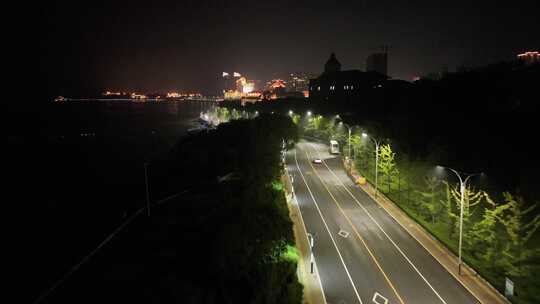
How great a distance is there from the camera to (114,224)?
41.2m

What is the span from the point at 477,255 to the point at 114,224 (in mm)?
35901

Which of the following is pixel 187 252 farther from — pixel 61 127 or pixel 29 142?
pixel 61 127

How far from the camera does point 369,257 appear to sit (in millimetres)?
22703

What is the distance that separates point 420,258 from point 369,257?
→ 122 inches

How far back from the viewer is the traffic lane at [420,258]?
1848 centimetres

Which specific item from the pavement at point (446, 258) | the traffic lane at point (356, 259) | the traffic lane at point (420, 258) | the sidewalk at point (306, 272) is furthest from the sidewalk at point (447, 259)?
the sidewalk at point (306, 272)

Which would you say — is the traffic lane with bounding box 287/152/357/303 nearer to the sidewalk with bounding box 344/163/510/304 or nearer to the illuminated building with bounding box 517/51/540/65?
→ the sidewalk with bounding box 344/163/510/304

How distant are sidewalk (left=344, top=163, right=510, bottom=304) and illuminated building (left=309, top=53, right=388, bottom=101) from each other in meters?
71.7

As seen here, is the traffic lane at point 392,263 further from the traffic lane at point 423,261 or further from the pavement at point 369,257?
the traffic lane at point 423,261

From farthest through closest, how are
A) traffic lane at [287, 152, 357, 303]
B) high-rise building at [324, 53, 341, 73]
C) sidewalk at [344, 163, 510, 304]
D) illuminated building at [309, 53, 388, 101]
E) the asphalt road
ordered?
high-rise building at [324, 53, 341, 73] < illuminated building at [309, 53, 388, 101] < traffic lane at [287, 152, 357, 303] < the asphalt road < sidewalk at [344, 163, 510, 304]

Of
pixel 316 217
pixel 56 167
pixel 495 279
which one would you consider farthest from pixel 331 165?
pixel 56 167

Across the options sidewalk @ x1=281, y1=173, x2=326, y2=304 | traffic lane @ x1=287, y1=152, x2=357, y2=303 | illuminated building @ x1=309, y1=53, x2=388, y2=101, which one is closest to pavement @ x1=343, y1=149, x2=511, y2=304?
traffic lane @ x1=287, y1=152, x2=357, y2=303

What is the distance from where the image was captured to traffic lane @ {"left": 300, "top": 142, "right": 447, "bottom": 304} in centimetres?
1849

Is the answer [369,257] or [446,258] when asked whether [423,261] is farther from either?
[369,257]
